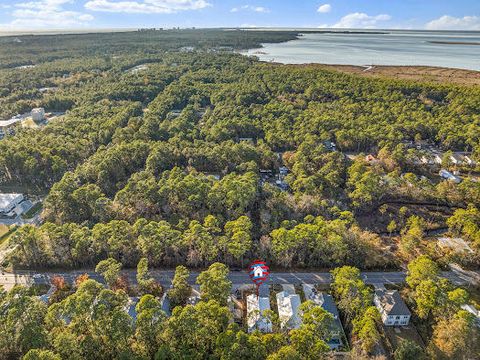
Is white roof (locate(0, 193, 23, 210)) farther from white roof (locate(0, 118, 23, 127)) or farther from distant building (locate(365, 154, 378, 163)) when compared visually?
distant building (locate(365, 154, 378, 163))

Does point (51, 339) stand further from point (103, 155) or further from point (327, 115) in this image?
point (327, 115)

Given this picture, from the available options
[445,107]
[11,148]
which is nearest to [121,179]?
[11,148]

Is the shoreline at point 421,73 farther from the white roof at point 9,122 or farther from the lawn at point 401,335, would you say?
the lawn at point 401,335

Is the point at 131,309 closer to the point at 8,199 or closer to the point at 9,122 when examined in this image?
the point at 8,199

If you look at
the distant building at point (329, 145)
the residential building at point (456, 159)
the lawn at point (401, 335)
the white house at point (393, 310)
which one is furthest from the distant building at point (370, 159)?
the lawn at point (401, 335)

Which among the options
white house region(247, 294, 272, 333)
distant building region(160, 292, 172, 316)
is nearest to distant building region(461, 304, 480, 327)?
white house region(247, 294, 272, 333)
